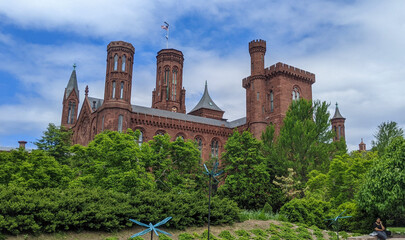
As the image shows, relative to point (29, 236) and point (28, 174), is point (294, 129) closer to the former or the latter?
point (28, 174)

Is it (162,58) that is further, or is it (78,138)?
(162,58)

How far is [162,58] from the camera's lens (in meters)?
60.9

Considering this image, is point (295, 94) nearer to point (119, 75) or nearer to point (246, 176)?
point (246, 176)

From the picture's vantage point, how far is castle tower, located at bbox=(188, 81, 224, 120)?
5684cm

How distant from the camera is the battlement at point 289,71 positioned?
45625 millimetres

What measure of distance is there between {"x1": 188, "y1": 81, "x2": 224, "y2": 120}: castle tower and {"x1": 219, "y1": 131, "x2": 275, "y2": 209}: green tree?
81.5 feet

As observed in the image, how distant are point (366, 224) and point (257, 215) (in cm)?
636

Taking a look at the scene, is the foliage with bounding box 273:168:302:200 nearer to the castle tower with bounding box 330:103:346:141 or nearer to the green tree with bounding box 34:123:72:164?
the green tree with bounding box 34:123:72:164

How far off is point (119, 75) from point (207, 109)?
21.7 metres

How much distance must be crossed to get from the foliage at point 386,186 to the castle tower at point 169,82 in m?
41.8

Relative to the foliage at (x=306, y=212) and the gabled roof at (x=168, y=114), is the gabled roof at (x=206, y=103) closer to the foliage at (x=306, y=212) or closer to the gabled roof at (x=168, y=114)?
the gabled roof at (x=168, y=114)

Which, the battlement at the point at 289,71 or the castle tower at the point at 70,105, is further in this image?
the castle tower at the point at 70,105

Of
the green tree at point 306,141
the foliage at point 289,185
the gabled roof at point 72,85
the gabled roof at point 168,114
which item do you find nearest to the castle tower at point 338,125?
the gabled roof at point 168,114

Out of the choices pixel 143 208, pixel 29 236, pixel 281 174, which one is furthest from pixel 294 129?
pixel 29 236
